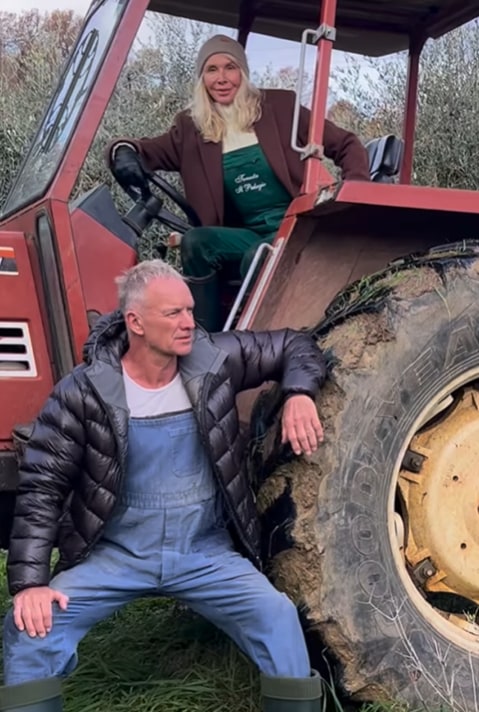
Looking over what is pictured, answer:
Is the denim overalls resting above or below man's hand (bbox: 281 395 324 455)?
below

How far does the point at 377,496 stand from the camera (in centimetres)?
294

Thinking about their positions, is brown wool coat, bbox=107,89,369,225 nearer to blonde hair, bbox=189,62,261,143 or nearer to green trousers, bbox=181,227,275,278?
blonde hair, bbox=189,62,261,143

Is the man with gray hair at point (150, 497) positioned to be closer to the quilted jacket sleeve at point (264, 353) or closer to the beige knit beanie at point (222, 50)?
the quilted jacket sleeve at point (264, 353)

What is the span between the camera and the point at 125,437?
285cm

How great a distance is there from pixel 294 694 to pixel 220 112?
6.99 feet

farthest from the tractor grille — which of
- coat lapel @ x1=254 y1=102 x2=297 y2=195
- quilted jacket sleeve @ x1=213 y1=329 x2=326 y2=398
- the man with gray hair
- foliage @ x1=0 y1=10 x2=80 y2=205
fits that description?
foliage @ x1=0 y1=10 x2=80 y2=205

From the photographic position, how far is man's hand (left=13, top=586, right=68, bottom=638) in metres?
2.71

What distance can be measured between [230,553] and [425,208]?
3.76 feet

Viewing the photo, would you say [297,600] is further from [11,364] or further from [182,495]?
[11,364]

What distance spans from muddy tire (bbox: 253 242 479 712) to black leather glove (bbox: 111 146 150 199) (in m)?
1.14

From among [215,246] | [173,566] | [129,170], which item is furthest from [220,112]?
[173,566]

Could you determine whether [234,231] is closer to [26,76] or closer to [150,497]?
[150,497]

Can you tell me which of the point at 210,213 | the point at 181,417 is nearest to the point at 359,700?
the point at 181,417

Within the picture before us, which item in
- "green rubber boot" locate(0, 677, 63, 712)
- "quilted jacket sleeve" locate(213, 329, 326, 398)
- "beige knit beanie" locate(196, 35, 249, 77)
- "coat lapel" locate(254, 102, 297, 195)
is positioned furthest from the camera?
"beige knit beanie" locate(196, 35, 249, 77)
